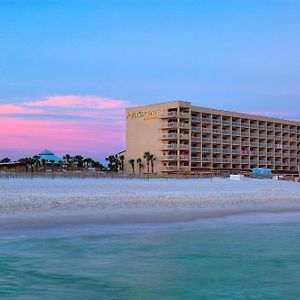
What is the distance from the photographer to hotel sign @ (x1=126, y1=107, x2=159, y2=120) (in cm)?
10025

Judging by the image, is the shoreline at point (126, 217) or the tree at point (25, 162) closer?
the shoreline at point (126, 217)

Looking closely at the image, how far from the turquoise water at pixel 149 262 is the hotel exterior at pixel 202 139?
75322mm

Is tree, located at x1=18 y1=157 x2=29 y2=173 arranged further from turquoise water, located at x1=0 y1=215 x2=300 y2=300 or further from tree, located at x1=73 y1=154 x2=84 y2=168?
turquoise water, located at x1=0 y1=215 x2=300 y2=300

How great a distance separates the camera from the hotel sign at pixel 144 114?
100 metres

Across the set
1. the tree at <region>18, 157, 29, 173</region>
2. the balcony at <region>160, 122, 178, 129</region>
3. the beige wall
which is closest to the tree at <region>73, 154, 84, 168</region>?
the tree at <region>18, 157, 29, 173</region>

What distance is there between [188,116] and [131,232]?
7915 cm

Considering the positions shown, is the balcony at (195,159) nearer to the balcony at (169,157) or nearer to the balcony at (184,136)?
the balcony at (169,157)

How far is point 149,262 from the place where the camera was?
14156 mm

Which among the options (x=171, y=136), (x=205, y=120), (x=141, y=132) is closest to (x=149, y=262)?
(x=171, y=136)

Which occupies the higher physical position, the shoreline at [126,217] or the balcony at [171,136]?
the balcony at [171,136]

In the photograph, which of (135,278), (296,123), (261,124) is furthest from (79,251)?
(296,123)

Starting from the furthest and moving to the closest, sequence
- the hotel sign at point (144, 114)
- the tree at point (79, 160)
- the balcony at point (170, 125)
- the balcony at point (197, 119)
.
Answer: the tree at point (79, 160)
the hotel sign at point (144, 114)
the balcony at point (197, 119)
the balcony at point (170, 125)

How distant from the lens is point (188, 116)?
321 feet

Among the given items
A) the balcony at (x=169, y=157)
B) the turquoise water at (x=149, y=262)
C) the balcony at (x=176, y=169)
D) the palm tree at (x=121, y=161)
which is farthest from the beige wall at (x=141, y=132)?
the turquoise water at (x=149, y=262)
